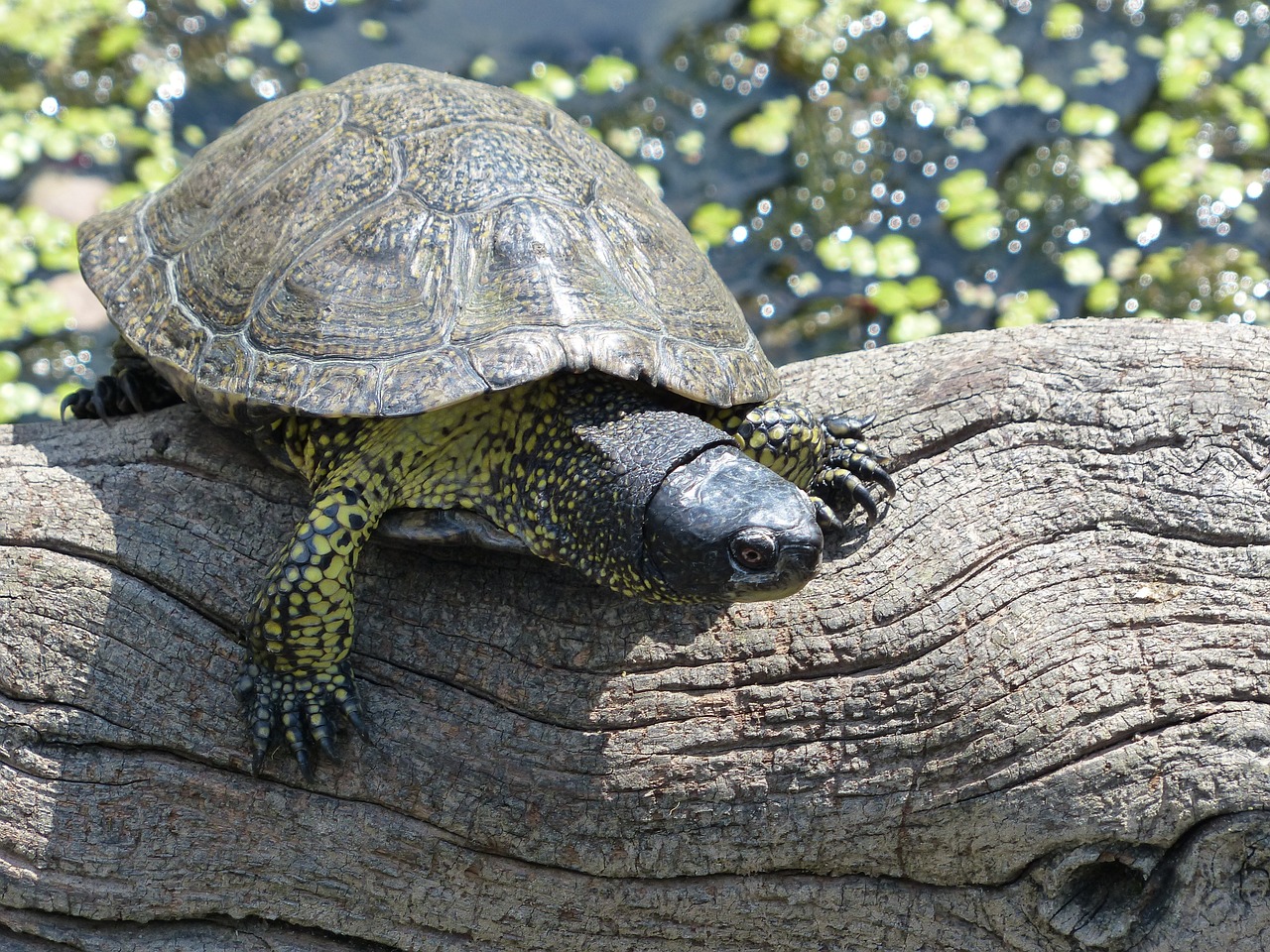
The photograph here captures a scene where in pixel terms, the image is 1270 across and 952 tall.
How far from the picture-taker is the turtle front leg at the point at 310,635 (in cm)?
287

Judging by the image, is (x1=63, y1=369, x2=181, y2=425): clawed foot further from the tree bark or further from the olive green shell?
the tree bark

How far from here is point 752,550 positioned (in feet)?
8.61

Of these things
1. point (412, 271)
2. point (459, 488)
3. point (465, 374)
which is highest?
A: point (412, 271)

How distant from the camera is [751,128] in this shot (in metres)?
6.49

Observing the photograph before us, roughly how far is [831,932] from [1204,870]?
0.95 metres

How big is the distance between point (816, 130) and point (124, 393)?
426cm

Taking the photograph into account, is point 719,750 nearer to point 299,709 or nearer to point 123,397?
point 299,709

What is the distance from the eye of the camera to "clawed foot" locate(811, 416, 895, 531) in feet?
10.6

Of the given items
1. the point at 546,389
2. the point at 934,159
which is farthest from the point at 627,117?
the point at 546,389

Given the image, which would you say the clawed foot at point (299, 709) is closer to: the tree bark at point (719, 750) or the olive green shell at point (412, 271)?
the tree bark at point (719, 750)

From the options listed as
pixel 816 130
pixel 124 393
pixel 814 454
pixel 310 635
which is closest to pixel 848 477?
pixel 814 454

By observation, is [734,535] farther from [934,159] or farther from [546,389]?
[934,159]

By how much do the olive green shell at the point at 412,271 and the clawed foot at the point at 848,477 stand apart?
265 mm

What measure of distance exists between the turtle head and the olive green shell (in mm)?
381
